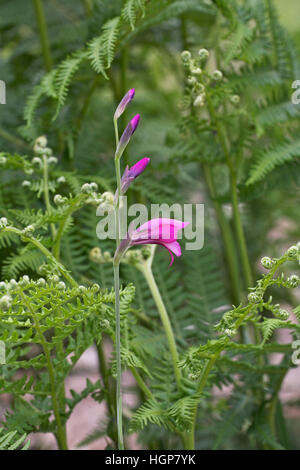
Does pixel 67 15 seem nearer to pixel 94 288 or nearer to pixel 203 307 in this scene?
pixel 203 307

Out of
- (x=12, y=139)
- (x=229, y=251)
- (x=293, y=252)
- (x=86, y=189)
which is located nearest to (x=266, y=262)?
(x=293, y=252)

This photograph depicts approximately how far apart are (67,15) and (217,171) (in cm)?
44

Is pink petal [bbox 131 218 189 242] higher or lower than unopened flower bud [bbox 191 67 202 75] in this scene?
lower

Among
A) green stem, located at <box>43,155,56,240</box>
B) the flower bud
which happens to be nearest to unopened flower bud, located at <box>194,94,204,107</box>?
the flower bud

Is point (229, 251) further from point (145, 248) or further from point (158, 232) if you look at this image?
point (158, 232)

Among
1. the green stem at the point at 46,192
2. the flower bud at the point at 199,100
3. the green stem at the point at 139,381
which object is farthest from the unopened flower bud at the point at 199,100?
the green stem at the point at 139,381

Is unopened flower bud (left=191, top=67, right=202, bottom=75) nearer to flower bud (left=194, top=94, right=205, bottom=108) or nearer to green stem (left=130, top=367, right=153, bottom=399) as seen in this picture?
flower bud (left=194, top=94, right=205, bottom=108)

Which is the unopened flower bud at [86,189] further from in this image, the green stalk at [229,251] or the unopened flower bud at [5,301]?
Answer: the green stalk at [229,251]

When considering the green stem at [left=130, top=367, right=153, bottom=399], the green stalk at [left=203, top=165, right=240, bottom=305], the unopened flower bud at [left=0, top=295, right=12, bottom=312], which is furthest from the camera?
the green stalk at [left=203, top=165, right=240, bottom=305]

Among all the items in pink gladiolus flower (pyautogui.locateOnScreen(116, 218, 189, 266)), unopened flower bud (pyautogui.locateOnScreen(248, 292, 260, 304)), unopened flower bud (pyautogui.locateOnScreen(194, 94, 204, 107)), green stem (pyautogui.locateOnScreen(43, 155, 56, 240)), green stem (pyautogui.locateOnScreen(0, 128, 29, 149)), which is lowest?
unopened flower bud (pyautogui.locateOnScreen(248, 292, 260, 304))

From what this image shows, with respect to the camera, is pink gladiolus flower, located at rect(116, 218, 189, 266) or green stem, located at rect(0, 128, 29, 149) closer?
pink gladiolus flower, located at rect(116, 218, 189, 266)

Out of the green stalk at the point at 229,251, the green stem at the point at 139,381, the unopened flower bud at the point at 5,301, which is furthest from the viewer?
the green stalk at the point at 229,251

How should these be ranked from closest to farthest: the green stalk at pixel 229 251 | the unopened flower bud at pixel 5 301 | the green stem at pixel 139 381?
the unopened flower bud at pixel 5 301 < the green stem at pixel 139 381 < the green stalk at pixel 229 251

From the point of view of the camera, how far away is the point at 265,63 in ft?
2.63
